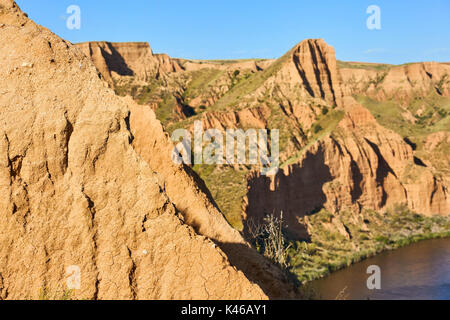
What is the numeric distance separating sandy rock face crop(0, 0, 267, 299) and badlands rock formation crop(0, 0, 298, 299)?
0.02m

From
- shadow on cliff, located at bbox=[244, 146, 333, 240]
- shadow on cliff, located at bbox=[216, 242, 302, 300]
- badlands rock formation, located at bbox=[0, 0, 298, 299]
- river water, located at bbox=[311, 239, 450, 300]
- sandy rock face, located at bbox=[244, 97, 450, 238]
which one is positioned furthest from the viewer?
sandy rock face, located at bbox=[244, 97, 450, 238]

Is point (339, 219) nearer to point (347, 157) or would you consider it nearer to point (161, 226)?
point (347, 157)

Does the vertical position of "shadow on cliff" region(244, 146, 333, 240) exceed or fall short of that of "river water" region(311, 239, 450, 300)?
it exceeds it

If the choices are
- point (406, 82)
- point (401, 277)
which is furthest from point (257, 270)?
point (406, 82)

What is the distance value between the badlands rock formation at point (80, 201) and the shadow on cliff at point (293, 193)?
138 feet

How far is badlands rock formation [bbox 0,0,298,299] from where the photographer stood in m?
7.46

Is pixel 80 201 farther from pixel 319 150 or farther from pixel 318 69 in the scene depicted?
pixel 318 69

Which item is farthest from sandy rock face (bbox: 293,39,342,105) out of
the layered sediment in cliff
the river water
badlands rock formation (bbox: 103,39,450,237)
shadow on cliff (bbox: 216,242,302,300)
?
shadow on cliff (bbox: 216,242,302,300)

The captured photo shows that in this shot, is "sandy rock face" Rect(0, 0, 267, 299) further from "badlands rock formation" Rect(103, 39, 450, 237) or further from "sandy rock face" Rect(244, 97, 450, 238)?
"sandy rock face" Rect(244, 97, 450, 238)

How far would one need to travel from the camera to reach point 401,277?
56125 millimetres

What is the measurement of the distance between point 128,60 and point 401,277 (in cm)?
12351

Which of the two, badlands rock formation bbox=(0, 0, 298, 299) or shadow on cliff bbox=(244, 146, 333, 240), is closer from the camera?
badlands rock formation bbox=(0, 0, 298, 299)

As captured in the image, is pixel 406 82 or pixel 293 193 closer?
pixel 293 193

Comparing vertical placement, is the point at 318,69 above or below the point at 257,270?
above
